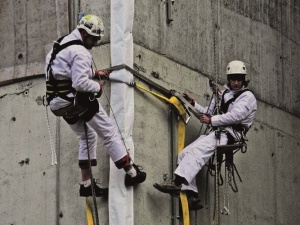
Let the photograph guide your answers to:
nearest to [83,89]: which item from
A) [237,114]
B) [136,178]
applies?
[136,178]

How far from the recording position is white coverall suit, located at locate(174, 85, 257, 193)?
16.0 m

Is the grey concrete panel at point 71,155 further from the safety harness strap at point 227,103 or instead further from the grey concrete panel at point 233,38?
the safety harness strap at point 227,103

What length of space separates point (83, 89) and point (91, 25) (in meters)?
0.86

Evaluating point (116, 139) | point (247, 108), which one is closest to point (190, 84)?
point (247, 108)

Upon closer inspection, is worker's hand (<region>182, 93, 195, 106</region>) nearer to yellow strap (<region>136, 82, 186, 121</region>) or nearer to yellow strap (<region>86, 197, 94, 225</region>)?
yellow strap (<region>136, 82, 186, 121</region>)

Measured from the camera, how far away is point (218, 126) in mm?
16312

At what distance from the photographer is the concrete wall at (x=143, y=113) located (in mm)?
15930

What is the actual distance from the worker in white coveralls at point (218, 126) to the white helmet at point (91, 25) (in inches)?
86.9

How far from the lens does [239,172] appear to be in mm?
17906

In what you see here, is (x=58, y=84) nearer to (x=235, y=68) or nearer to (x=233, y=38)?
(x=235, y=68)

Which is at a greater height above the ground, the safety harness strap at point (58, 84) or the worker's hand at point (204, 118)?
the safety harness strap at point (58, 84)

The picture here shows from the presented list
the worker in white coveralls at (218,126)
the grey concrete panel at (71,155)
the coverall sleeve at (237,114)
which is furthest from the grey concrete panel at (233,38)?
the coverall sleeve at (237,114)

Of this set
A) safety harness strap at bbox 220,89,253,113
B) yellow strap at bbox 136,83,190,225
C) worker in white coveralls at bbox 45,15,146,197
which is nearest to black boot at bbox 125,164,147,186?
worker in white coveralls at bbox 45,15,146,197

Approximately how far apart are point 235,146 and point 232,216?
1911mm
